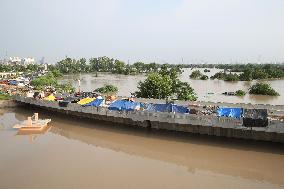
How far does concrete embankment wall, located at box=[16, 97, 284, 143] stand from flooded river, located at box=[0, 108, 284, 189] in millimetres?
554

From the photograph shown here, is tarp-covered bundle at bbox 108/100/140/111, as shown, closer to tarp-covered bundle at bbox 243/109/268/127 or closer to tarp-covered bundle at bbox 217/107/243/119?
tarp-covered bundle at bbox 217/107/243/119

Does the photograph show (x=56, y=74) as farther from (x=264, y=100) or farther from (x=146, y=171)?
(x=146, y=171)

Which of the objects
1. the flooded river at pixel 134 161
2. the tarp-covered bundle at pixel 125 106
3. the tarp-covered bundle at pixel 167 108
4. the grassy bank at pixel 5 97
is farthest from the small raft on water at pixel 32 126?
the grassy bank at pixel 5 97

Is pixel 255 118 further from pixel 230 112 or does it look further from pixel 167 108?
pixel 167 108

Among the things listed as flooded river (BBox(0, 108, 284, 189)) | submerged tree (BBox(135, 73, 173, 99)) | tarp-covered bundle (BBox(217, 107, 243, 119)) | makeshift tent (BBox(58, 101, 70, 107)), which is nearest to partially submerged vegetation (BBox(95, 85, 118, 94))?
submerged tree (BBox(135, 73, 173, 99))

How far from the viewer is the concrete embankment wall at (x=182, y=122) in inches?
735

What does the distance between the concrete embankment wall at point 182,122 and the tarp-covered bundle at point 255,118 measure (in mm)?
342

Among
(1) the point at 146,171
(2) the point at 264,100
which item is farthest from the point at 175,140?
(2) the point at 264,100

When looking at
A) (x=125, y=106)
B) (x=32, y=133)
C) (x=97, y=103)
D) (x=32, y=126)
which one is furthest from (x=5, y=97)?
(x=125, y=106)

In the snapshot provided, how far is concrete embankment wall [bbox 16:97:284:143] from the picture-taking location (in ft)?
61.3

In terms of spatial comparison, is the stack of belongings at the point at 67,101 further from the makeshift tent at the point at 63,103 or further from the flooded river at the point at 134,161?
the flooded river at the point at 134,161

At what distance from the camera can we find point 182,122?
20.8 metres

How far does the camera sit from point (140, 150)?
61.5 feet

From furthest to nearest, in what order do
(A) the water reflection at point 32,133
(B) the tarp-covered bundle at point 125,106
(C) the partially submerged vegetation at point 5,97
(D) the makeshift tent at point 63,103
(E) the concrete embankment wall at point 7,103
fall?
1. (C) the partially submerged vegetation at point 5,97
2. (E) the concrete embankment wall at point 7,103
3. (D) the makeshift tent at point 63,103
4. (B) the tarp-covered bundle at point 125,106
5. (A) the water reflection at point 32,133
